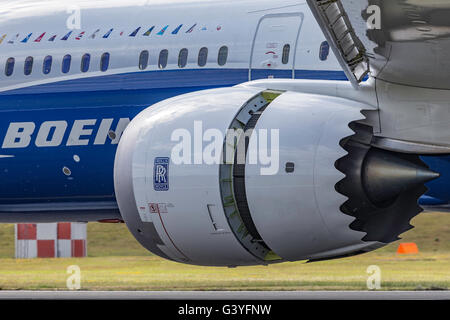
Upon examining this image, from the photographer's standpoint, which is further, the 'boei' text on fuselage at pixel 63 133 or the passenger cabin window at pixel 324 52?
the 'boei' text on fuselage at pixel 63 133

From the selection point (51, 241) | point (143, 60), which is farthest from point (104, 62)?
point (51, 241)

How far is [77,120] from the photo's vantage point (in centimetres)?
1109

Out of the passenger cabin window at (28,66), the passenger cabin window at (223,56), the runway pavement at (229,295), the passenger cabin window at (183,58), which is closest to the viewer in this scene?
the passenger cabin window at (223,56)

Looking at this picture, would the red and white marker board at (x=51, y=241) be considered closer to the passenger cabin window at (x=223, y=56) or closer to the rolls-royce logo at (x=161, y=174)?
the passenger cabin window at (x=223, y=56)

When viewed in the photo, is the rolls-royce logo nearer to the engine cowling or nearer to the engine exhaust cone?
the engine cowling

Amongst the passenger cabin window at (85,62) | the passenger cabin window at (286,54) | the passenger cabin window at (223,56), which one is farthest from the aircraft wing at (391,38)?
the passenger cabin window at (85,62)

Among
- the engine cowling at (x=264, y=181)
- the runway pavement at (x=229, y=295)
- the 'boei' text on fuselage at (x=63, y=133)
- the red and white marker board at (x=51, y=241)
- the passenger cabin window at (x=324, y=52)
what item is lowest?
the runway pavement at (x=229, y=295)

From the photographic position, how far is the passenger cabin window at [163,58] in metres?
11.0

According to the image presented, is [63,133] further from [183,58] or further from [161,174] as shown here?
[161,174]

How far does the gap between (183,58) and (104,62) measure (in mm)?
974

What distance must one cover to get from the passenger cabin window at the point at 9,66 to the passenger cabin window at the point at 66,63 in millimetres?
681
